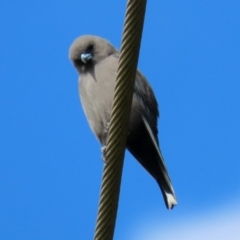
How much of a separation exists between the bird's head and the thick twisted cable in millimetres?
3348

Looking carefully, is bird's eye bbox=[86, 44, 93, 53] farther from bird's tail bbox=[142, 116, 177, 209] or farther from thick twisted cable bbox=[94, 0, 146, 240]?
thick twisted cable bbox=[94, 0, 146, 240]

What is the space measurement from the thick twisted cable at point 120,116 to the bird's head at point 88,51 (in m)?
3.35

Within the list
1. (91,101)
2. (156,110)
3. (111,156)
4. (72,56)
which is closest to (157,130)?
(156,110)

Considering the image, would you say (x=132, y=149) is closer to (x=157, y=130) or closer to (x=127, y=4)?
(x=157, y=130)

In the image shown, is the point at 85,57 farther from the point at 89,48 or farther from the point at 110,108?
the point at 110,108

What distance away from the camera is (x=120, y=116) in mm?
4098

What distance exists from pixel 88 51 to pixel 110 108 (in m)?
1.05

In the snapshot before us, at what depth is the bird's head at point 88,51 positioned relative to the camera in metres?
7.50

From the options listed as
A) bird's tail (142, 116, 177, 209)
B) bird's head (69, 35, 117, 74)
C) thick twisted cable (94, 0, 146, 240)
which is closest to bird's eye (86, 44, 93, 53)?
bird's head (69, 35, 117, 74)

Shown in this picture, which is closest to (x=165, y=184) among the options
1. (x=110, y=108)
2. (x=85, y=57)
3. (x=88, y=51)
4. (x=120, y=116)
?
(x=110, y=108)

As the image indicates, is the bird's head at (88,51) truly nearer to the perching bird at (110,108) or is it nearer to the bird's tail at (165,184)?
the perching bird at (110,108)

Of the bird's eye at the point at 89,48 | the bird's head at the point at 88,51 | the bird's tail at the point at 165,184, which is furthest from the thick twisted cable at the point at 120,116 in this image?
the bird's eye at the point at 89,48

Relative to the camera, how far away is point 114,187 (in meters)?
4.06

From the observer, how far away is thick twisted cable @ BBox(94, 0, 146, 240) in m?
3.98
